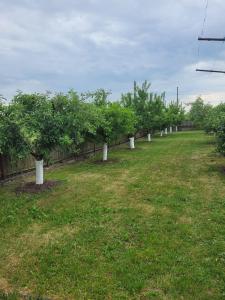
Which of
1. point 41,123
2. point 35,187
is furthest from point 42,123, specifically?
point 35,187

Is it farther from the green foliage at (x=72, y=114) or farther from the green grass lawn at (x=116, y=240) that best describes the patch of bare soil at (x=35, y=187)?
the green foliage at (x=72, y=114)

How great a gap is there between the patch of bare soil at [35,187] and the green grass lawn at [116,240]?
0.28 metres

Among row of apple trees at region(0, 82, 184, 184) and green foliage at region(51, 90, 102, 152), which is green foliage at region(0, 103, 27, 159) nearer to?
row of apple trees at region(0, 82, 184, 184)

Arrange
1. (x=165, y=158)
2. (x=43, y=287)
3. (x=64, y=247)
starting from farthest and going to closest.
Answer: (x=165, y=158) < (x=64, y=247) < (x=43, y=287)

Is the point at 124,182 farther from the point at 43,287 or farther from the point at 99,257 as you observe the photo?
the point at 43,287

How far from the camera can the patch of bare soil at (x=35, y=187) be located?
30.3ft

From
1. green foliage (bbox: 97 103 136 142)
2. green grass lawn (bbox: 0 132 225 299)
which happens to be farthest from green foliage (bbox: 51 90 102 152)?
green foliage (bbox: 97 103 136 142)

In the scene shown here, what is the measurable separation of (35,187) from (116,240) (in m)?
4.55

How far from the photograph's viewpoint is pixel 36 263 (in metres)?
4.86

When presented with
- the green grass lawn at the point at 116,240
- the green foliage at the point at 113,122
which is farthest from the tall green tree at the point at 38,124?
the green foliage at the point at 113,122

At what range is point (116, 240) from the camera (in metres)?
5.66

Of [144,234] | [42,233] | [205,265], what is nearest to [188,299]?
[205,265]

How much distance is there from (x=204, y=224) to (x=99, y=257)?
238 centimetres

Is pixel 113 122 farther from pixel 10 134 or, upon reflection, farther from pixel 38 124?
pixel 10 134
